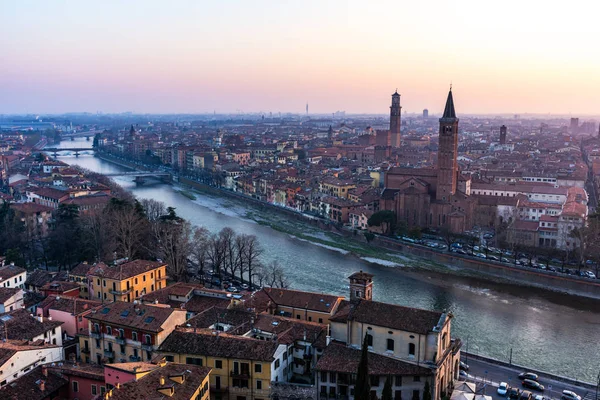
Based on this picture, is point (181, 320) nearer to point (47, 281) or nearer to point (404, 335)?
point (404, 335)

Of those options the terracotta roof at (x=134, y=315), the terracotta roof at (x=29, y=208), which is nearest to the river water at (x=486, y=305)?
the terracotta roof at (x=134, y=315)

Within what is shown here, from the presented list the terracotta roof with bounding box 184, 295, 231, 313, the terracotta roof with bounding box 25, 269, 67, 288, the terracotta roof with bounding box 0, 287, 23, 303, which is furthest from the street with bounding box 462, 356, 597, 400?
the terracotta roof with bounding box 25, 269, 67, 288

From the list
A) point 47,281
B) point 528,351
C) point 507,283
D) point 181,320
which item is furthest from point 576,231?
point 47,281

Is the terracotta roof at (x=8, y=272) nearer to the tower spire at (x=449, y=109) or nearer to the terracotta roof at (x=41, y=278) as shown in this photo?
the terracotta roof at (x=41, y=278)

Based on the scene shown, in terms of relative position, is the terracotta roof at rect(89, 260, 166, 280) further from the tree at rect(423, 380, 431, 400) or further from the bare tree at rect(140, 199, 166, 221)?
the bare tree at rect(140, 199, 166, 221)

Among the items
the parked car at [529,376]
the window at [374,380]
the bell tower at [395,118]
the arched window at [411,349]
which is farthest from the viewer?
the bell tower at [395,118]

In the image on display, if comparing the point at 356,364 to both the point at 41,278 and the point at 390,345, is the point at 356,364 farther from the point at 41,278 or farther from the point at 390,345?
the point at 41,278
